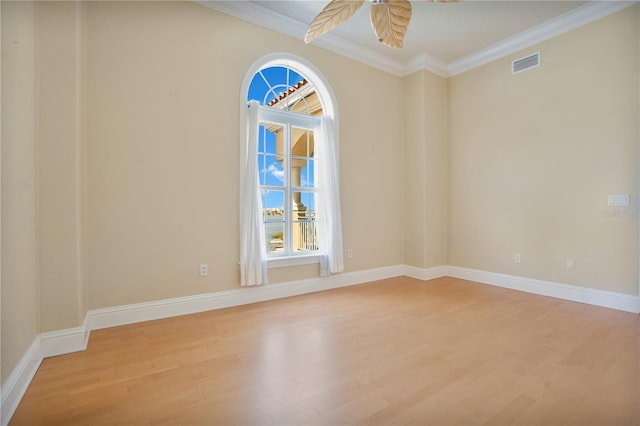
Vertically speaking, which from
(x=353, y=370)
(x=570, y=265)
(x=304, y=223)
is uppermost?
(x=304, y=223)

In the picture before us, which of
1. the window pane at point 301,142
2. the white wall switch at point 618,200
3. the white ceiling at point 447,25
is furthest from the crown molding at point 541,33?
the window pane at point 301,142

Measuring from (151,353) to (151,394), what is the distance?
586 millimetres

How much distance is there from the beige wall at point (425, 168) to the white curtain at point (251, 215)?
2.46 m

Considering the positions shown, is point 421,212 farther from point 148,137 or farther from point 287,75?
point 148,137

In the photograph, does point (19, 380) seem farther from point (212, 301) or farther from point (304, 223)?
point (304, 223)

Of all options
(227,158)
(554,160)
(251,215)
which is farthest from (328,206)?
(554,160)

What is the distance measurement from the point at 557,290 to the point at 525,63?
9.51 feet

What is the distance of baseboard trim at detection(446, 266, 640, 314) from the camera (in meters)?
3.21

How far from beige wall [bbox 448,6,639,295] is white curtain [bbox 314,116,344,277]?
204 centimetres

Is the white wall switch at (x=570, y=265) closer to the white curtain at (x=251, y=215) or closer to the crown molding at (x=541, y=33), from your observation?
the crown molding at (x=541, y=33)

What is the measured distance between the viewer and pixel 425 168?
184 inches

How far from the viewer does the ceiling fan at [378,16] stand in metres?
2.23

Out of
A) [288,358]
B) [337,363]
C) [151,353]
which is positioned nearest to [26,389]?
[151,353]

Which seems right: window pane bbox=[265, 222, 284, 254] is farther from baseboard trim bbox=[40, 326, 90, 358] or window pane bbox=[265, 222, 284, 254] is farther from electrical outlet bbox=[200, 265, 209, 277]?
baseboard trim bbox=[40, 326, 90, 358]
